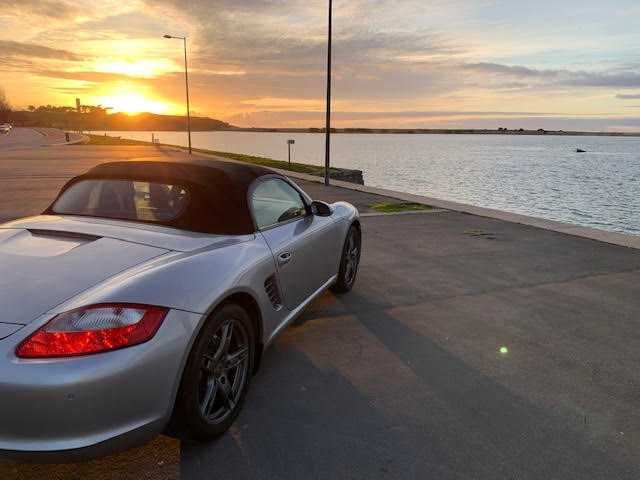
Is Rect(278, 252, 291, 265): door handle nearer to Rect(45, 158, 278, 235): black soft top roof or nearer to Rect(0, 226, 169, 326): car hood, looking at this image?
Rect(45, 158, 278, 235): black soft top roof

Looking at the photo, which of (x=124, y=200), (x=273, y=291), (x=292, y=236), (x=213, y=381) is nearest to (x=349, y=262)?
(x=292, y=236)

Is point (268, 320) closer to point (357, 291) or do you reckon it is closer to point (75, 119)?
point (357, 291)

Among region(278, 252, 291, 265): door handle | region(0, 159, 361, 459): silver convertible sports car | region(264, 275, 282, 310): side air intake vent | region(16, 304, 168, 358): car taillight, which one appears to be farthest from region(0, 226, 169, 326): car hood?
region(278, 252, 291, 265): door handle

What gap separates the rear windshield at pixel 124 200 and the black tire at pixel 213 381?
37.0 inches

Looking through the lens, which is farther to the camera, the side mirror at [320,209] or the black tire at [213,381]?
the side mirror at [320,209]

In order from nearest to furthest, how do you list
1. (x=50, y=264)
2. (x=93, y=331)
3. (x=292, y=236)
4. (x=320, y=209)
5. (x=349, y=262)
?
(x=93, y=331) < (x=50, y=264) < (x=292, y=236) < (x=320, y=209) < (x=349, y=262)

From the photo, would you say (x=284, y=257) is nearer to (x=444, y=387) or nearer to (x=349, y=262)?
(x=444, y=387)

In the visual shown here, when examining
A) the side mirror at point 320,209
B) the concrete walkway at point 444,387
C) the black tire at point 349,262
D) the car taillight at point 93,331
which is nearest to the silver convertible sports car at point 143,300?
the car taillight at point 93,331

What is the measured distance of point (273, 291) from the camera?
3.51 m

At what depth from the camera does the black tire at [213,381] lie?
261 cm

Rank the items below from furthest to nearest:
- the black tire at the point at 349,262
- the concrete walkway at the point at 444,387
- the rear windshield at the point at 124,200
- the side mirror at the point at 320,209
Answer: the black tire at the point at 349,262 → the side mirror at the point at 320,209 → the rear windshield at the point at 124,200 → the concrete walkway at the point at 444,387

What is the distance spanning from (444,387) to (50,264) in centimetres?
259

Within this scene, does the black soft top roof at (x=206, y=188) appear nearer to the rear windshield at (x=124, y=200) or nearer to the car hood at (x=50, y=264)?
the rear windshield at (x=124, y=200)

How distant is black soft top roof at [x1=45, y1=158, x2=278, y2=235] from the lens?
337cm
